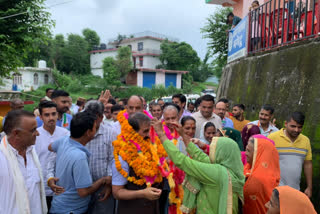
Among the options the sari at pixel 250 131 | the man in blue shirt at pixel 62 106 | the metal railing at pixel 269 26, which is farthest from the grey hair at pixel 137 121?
the metal railing at pixel 269 26

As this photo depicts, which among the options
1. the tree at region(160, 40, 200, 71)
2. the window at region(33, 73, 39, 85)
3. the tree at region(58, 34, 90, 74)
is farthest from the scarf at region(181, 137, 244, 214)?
the tree at region(58, 34, 90, 74)

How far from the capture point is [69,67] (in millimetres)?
37688

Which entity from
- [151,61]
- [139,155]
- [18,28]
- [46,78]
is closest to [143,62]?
[151,61]

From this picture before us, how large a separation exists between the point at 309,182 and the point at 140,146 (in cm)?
250

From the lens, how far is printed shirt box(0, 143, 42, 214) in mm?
1919

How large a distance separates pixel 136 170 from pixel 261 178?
1254 mm

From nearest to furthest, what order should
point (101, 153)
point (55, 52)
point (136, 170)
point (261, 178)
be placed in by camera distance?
1. point (136, 170)
2. point (261, 178)
3. point (101, 153)
4. point (55, 52)

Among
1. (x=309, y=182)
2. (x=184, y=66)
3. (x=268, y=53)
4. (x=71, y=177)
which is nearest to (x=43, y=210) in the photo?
(x=71, y=177)

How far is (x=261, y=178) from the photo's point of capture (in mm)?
2449

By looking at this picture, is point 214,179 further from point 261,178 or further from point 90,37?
point 90,37

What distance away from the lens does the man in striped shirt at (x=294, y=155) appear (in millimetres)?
3346

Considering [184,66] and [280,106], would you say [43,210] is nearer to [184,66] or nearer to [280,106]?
[280,106]

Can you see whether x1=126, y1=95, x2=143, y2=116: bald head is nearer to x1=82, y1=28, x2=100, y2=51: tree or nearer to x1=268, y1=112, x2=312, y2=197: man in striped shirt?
x1=268, y1=112, x2=312, y2=197: man in striped shirt

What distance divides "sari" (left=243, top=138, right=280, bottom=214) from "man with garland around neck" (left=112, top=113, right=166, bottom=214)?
926 millimetres
